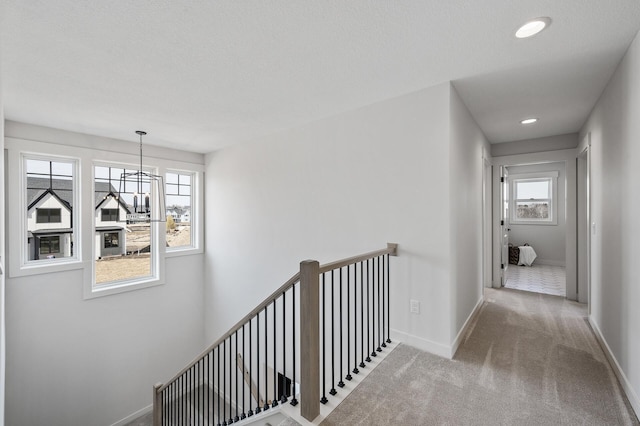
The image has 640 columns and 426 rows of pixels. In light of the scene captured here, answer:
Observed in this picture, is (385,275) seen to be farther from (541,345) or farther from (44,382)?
(44,382)

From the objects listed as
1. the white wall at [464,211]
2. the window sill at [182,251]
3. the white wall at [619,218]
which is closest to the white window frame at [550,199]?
the white wall at [464,211]

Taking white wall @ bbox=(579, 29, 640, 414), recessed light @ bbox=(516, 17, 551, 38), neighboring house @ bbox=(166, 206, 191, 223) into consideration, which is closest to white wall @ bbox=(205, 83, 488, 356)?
recessed light @ bbox=(516, 17, 551, 38)

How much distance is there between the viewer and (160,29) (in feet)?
5.54

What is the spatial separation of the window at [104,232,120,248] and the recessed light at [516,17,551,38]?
517 cm

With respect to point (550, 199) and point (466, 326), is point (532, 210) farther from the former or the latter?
point (466, 326)

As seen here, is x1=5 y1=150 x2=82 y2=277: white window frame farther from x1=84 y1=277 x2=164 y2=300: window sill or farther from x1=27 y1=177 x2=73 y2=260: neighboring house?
x1=84 y1=277 x2=164 y2=300: window sill

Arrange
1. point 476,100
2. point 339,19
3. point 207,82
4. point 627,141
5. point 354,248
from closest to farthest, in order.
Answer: point 339,19 < point 627,141 < point 207,82 < point 476,100 < point 354,248

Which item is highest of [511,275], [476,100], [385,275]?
[476,100]

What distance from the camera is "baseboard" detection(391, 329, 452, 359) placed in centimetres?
234

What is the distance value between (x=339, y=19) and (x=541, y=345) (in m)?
3.10

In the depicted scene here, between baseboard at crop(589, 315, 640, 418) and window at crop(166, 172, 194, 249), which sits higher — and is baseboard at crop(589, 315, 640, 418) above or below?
below

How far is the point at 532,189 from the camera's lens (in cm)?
677

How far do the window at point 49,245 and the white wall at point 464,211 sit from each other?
4.77 meters

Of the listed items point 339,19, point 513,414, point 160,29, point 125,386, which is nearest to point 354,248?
point 513,414
